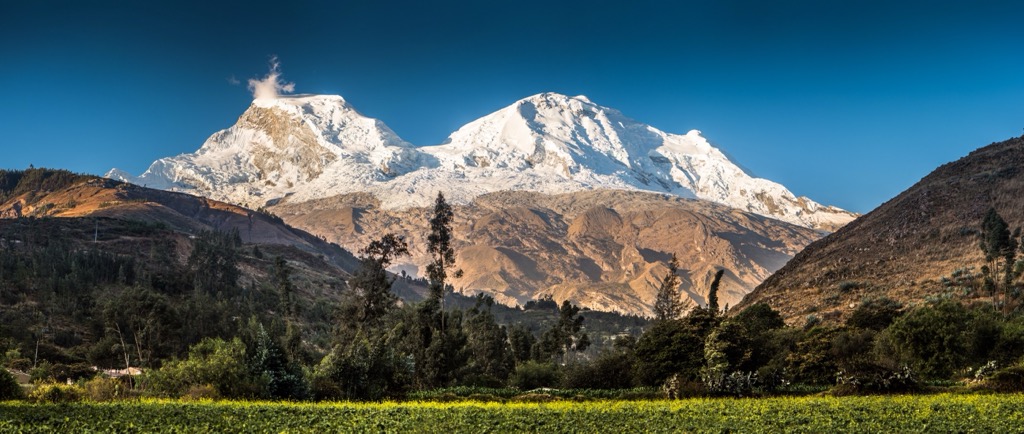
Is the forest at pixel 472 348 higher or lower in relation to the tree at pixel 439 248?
lower

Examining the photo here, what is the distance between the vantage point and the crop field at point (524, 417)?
3108cm

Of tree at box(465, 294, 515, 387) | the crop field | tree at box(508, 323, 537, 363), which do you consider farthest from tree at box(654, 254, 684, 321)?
the crop field

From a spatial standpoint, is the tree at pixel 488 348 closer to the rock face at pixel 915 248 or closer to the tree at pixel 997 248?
the rock face at pixel 915 248

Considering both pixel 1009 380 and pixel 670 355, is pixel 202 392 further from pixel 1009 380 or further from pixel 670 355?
pixel 1009 380

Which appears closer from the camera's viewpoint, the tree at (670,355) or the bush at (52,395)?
the bush at (52,395)

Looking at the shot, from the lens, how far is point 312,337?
15125 cm

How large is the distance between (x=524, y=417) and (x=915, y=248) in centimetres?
10301

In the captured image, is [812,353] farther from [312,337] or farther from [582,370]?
[312,337]

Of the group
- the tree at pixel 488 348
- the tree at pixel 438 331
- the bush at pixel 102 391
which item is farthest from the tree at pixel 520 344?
the bush at pixel 102 391

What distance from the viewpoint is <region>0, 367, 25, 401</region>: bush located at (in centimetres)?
4003

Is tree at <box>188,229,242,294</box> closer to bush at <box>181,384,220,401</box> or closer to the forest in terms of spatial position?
the forest

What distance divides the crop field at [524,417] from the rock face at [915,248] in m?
66.7

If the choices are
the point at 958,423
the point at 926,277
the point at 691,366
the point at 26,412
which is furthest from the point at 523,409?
the point at 926,277

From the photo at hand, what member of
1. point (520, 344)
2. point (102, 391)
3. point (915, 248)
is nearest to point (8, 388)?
point (102, 391)
